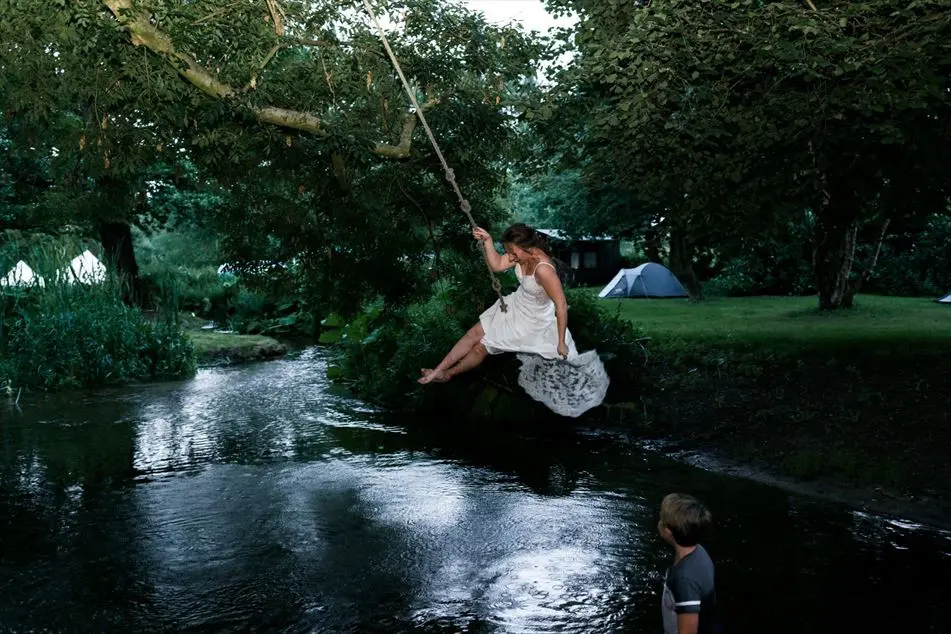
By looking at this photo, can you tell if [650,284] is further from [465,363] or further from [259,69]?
[259,69]

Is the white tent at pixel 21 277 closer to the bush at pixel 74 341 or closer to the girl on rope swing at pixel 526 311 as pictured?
the bush at pixel 74 341

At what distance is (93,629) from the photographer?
6027mm

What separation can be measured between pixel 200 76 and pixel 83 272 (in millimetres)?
9240

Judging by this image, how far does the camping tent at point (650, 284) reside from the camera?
32312mm

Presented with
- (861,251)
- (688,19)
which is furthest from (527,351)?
(861,251)

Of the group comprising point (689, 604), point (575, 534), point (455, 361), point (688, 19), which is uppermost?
point (688, 19)

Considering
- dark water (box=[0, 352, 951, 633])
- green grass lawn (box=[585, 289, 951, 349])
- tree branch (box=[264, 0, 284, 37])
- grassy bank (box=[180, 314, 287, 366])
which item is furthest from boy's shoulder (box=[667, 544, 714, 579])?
grassy bank (box=[180, 314, 287, 366])

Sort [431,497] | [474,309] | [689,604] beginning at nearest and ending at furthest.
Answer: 1. [689,604]
2. [431,497]
3. [474,309]

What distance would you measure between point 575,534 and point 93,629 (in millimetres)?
3907

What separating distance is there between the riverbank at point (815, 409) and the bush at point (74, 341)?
9.67 m

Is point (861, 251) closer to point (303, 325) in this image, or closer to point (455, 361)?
point (303, 325)

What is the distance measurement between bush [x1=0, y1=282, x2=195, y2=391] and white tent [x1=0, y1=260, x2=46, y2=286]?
0.20m

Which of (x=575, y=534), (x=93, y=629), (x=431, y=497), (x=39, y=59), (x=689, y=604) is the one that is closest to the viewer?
(x=689, y=604)

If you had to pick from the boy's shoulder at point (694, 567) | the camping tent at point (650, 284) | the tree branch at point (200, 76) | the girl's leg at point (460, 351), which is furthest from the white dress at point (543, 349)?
the camping tent at point (650, 284)
